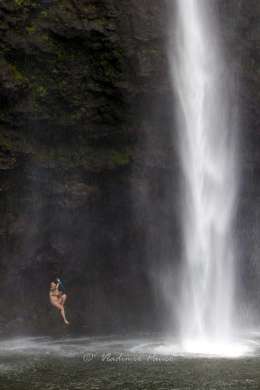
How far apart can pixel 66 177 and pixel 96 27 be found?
5687 mm

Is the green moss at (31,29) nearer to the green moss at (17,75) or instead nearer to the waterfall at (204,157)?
the green moss at (17,75)

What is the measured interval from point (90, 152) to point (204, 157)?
4566mm

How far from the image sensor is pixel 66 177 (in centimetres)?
2161

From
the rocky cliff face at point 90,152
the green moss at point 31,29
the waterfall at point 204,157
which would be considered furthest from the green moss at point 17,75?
the waterfall at point 204,157

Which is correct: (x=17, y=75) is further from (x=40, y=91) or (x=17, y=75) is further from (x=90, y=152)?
(x=90, y=152)

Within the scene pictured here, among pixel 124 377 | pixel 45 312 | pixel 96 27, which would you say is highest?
pixel 96 27

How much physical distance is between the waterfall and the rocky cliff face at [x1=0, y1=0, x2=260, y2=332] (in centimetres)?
64

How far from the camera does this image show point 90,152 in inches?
858

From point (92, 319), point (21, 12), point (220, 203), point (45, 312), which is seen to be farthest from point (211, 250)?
point (21, 12)

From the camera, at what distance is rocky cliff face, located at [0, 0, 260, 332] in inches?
818

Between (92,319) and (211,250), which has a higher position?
(211,250)

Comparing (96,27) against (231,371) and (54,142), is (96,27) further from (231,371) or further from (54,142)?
(231,371)

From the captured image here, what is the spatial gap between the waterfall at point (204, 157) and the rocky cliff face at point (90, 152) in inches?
25.4

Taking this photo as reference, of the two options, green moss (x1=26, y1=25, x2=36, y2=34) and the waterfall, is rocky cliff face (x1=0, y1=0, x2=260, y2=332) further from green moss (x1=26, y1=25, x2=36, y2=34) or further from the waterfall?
the waterfall
